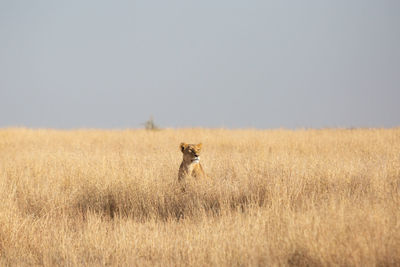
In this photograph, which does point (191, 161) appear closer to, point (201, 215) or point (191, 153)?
point (191, 153)

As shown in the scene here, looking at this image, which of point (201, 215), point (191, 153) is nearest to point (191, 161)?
point (191, 153)

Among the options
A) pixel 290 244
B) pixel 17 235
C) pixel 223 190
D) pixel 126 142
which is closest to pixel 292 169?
pixel 223 190

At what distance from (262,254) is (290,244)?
296mm

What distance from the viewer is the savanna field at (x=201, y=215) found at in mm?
4680

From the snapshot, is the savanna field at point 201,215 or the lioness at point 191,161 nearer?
the savanna field at point 201,215

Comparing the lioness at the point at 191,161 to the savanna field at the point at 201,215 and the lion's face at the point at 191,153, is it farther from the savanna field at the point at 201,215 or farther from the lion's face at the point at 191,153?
the savanna field at the point at 201,215

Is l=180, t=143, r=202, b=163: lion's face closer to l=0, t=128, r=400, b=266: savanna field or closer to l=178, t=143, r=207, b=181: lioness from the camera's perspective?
l=178, t=143, r=207, b=181: lioness

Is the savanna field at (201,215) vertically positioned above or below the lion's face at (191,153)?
below

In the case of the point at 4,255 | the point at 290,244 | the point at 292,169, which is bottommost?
the point at 4,255

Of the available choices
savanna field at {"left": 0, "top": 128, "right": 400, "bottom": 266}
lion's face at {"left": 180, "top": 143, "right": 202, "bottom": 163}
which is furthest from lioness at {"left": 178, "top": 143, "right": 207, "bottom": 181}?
savanna field at {"left": 0, "top": 128, "right": 400, "bottom": 266}

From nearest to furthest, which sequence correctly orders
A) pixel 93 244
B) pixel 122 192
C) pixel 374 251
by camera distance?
pixel 374 251 < pixel 93 244 < pixel 122 192

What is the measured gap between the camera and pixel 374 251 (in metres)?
4.32

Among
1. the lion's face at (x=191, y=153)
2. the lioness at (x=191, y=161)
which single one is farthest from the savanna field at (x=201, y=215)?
the lion's face at (x=191, y=153)

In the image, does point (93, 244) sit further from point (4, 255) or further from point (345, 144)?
point (345, 144)
